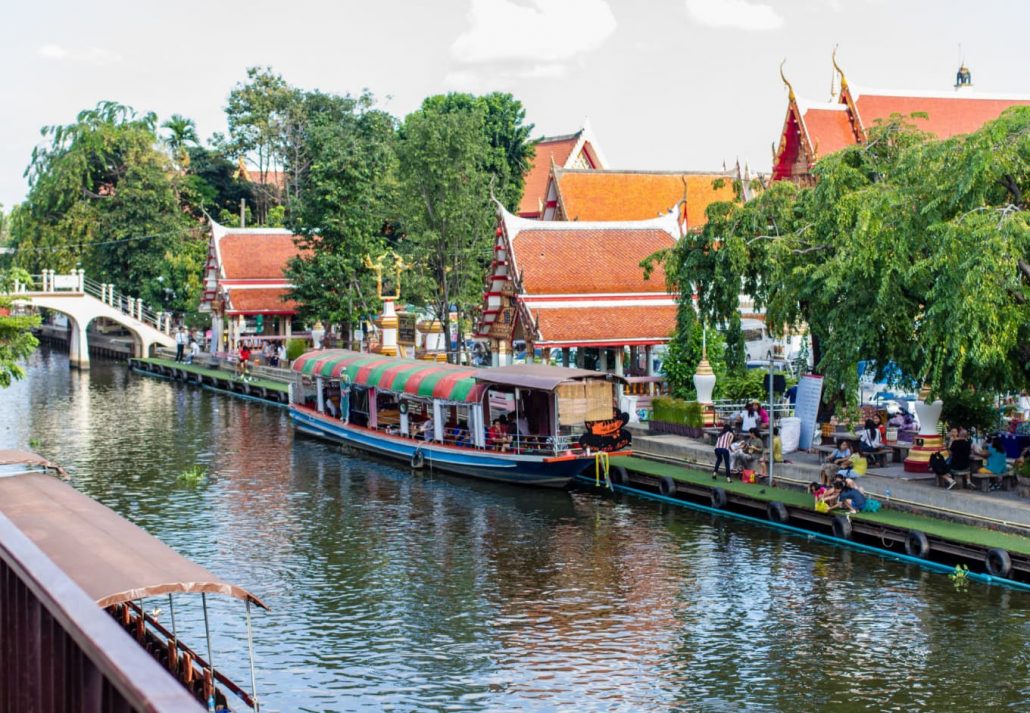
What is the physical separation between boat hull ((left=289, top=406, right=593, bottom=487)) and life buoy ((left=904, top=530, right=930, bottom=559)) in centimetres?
953

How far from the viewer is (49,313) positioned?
96.4 metres

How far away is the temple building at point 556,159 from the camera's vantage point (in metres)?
81.9

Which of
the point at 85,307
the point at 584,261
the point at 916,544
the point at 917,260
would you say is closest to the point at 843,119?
the point at 584,261

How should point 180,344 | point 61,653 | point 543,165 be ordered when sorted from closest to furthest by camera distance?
point 61,653, point 180,344, point 543,165

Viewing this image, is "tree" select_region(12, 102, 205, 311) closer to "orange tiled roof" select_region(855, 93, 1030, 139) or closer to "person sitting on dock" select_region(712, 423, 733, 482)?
"orange tiled roof" select_region(855, 93, 1030, 139)

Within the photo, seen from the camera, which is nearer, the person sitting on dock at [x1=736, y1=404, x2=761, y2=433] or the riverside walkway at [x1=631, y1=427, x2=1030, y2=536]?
the riverside walkway at [x1=631, y1=427, x2=1030, y2=536]

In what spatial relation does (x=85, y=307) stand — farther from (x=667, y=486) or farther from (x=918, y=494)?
(x=918, y=494)

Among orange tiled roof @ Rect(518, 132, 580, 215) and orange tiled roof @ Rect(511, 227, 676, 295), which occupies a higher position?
orange tiled roof @ Rect(518, 132, 580, 215)

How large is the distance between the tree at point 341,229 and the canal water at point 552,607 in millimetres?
24196

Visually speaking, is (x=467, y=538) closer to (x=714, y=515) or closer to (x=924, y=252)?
(x=714, y=515)

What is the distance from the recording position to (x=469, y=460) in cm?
3391

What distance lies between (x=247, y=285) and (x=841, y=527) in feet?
160

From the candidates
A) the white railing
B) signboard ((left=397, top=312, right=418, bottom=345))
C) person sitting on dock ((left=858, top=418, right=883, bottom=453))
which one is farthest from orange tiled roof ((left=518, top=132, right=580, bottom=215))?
person sitting on dock ((left=858, top=418, right=883, bottom=453))

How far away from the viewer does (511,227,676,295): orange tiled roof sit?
4206 cm
